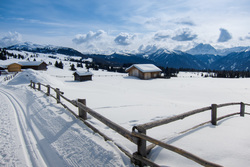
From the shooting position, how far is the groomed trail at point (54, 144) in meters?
4.30

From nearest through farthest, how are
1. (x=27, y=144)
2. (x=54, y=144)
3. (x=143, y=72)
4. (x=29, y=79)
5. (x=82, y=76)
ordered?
(x=54, y=144) → (x=27, y=144) → (x=29, y=79) → (x=82, y=76) → (x=143, y=72)

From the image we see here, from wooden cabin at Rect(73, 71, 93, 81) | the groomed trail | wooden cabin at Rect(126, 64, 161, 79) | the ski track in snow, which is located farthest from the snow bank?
wooden cabin at Rect(126, 64, 161, 79)

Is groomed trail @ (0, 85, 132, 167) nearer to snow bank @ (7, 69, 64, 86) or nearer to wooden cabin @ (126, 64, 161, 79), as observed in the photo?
snow bank @ (7, 69, 64, 86)

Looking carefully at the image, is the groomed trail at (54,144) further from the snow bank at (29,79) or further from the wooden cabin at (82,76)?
the wooden cabin at (82,76)

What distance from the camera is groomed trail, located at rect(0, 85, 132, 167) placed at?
430 cm

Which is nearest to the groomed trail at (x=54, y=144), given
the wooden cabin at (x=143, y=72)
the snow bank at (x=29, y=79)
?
the snow bank at (x=29, y=79)

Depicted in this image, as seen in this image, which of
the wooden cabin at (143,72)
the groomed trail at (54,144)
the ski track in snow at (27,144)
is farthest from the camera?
the wooden cabin at (143,72)

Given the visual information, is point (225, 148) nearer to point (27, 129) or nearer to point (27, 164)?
point (27, 164)

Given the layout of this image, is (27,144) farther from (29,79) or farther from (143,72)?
(143,72)

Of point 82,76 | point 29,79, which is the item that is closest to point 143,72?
point 82,76

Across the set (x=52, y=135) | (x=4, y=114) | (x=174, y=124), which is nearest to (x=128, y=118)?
(x=174, y=124)

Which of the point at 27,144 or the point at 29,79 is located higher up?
the point at 29,79

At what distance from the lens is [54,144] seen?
17.6 feet

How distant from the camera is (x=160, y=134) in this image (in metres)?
5.58
